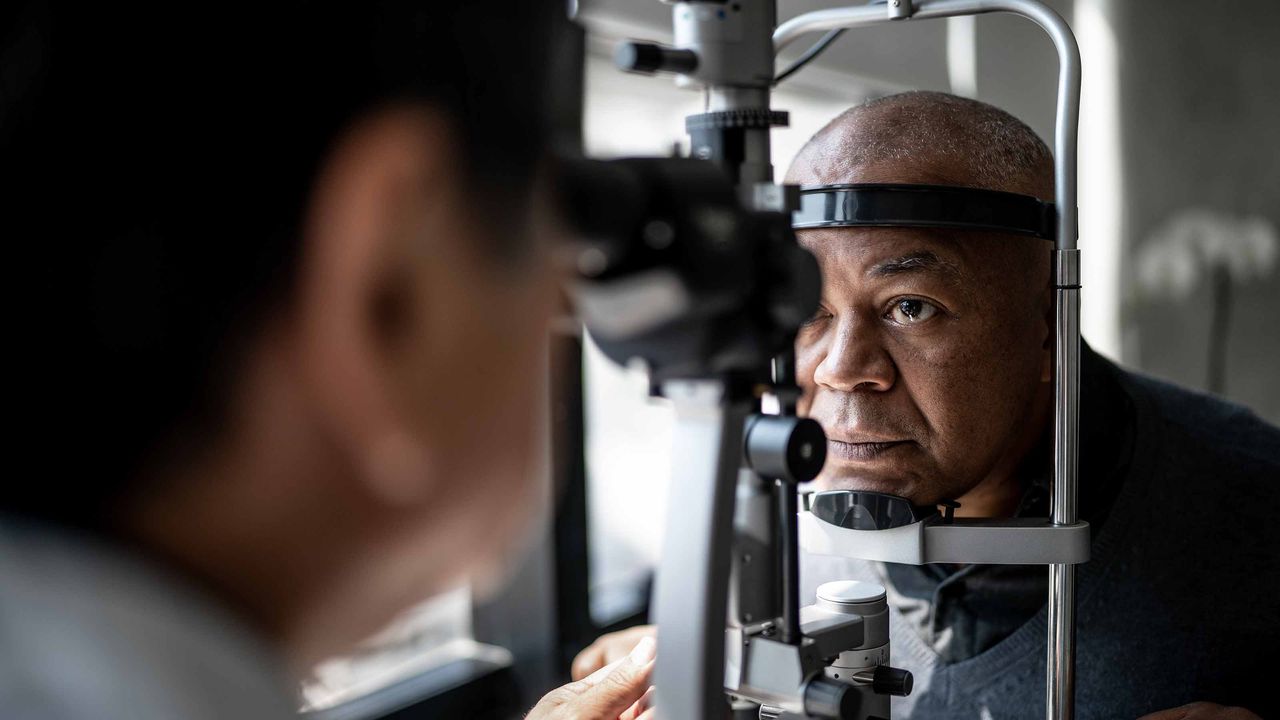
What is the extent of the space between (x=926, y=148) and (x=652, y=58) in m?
0.54

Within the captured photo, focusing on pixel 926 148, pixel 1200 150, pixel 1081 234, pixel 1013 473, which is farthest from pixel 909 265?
pixel 1200 150

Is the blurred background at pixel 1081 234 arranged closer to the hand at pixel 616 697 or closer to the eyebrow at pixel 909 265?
the eyebrow at pixel 909 265

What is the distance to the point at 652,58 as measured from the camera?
69 centimetres

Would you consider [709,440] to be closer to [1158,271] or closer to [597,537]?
[597,537]

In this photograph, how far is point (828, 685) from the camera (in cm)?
72

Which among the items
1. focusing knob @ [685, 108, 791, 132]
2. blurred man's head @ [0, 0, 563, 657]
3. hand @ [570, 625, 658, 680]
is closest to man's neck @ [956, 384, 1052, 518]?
hand @ [570, 625, 658, 680]

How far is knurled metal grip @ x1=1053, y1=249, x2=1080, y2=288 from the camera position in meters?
1.02

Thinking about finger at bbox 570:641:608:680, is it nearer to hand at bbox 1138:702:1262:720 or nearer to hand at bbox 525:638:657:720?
hand at bbox 525:638:657:720

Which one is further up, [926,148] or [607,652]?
[926,148]

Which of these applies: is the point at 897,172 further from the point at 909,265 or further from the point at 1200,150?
the point at 1200,150

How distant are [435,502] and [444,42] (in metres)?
0.20

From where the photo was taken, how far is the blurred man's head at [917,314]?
1120 mm

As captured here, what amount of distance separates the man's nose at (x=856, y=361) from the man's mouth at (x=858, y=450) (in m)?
0.06

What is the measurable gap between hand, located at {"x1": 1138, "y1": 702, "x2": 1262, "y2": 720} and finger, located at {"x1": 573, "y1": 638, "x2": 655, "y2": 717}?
535 mm
